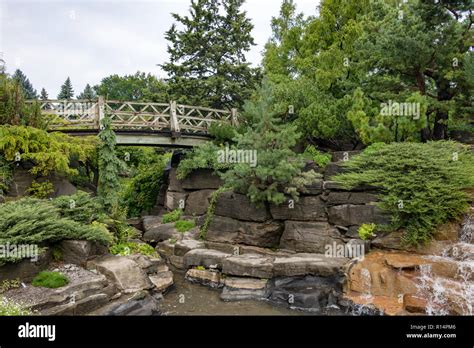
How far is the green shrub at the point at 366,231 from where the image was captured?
1007 cm

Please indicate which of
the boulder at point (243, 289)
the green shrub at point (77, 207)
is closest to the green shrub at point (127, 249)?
the green shrub at point (77, 207)

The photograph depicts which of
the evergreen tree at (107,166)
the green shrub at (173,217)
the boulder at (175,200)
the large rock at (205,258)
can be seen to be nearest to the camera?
the large rock at (205,258)

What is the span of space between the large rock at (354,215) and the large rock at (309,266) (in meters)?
→ 1.78

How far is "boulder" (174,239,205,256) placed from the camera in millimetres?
12039

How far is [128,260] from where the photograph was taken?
914cm

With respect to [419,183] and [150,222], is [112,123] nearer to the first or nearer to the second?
[150,222]

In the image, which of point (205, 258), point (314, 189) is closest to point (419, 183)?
point (314, 189)

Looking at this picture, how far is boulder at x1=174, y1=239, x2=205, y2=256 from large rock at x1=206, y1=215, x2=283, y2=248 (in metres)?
0.47

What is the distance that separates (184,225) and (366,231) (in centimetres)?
765

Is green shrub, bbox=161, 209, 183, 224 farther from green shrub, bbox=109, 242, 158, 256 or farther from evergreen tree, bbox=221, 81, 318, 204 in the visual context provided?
evergreen tree, bbox=221, 81, 318, 204

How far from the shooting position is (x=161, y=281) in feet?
31.2

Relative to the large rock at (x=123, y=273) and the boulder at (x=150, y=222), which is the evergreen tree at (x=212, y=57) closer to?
the boulder at (x=150, y=222)
